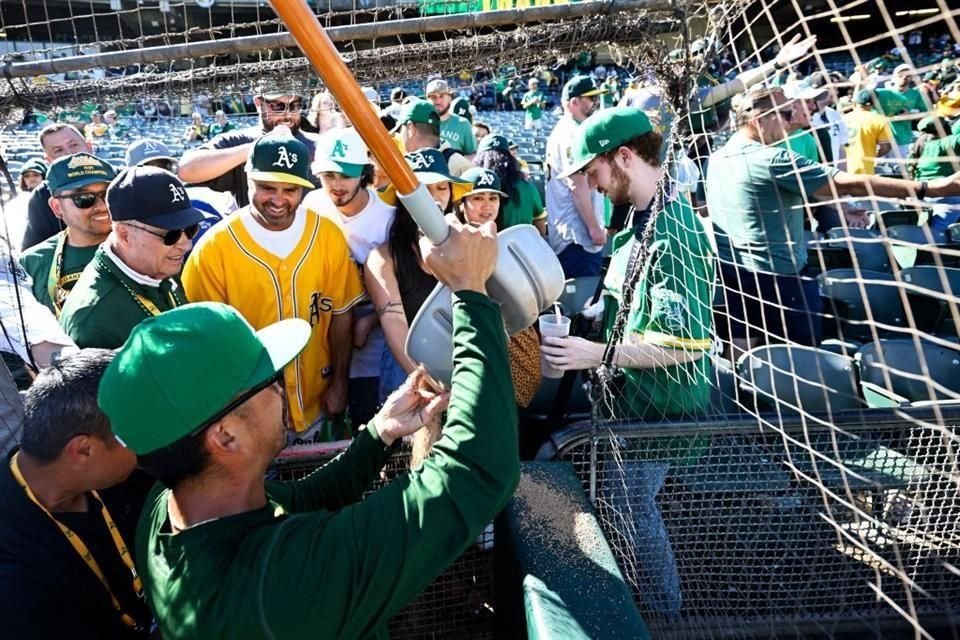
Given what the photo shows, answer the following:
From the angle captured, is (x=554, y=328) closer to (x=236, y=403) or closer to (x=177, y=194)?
(x=236, y=403)

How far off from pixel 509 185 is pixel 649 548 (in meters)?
2.65

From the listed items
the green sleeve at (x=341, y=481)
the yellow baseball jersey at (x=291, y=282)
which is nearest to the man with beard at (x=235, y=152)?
the yellow baseball jersey at (x=291, y=282)

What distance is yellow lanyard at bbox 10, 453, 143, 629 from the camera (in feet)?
5.15

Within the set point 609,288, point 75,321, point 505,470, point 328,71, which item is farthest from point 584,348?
point 75,321

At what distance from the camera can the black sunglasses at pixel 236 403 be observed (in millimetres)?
1163

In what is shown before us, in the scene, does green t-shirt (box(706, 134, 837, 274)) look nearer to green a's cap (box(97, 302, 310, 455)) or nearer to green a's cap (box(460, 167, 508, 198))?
green a's cap (box(460, 167, 508, 198))

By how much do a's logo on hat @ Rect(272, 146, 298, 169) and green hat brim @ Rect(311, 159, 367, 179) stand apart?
429 mm

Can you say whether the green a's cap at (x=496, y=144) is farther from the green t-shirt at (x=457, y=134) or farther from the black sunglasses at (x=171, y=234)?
the black sunglasses at (x=171, y=234)

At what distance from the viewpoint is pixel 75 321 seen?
7.17ft

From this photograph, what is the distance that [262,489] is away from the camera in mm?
1294

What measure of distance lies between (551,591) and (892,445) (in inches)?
62.4

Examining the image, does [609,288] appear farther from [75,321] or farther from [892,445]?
[75,321]

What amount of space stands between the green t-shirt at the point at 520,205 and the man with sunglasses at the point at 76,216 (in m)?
2.26

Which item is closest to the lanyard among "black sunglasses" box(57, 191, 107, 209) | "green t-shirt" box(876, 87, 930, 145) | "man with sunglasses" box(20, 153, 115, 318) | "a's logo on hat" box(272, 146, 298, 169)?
"man with sunglasses" box(20, 153, 115, 318)
